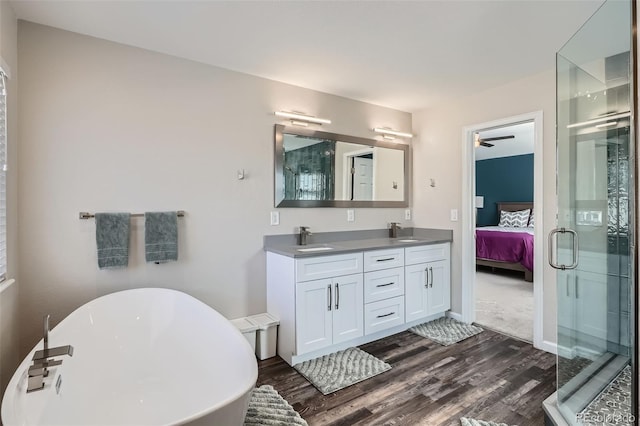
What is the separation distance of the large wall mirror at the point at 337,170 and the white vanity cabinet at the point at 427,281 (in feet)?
2.38

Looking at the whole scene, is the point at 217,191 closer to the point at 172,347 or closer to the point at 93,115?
the point at 93,115

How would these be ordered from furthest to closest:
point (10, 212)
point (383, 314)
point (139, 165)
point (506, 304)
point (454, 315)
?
point (506, 304)
point (454, 315)
point (383, 314)
point (139, 165)
point (10, 212)

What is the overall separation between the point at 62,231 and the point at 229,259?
3.75ft

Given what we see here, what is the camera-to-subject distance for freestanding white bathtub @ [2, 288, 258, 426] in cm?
157

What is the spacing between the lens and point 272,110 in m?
2.95

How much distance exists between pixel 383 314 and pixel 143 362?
1935mm

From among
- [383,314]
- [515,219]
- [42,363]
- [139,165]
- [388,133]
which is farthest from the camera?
[515,219]

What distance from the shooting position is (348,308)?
275 cm

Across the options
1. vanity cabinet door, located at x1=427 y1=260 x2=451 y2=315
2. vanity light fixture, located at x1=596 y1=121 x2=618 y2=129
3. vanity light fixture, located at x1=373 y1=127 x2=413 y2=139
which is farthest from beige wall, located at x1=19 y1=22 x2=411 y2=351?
vanity light fixture, located at x1=596 y1=121 x2=618 y2=129

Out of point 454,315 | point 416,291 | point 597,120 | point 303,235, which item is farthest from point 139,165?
point 454,315

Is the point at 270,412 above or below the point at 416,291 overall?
below

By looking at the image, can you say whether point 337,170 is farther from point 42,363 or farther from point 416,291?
point 42,363

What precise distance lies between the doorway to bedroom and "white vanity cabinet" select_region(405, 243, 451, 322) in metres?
0.53

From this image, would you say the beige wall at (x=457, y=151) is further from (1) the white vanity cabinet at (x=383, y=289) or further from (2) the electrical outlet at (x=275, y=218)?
(2) the electrical outlet at (x=275, y=218)
